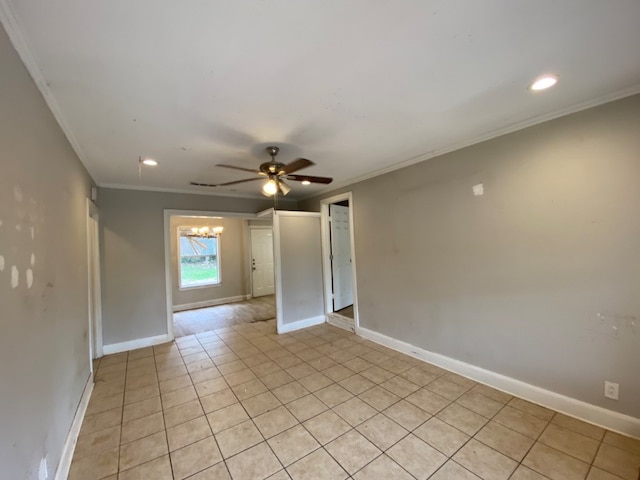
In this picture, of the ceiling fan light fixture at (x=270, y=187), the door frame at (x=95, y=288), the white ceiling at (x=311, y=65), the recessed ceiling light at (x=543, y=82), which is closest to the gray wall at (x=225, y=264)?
the door frame at (x=95, y=288)

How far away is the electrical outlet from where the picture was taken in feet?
6.61

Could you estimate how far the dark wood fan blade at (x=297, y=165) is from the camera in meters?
2.45

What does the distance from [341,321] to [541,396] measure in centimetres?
282

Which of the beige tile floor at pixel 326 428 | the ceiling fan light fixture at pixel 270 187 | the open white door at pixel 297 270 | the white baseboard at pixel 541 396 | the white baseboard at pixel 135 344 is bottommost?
the beige tile floor at pixel 326 428

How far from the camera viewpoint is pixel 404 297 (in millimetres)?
3543

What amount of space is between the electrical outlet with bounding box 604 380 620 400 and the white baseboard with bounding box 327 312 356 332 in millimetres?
2841

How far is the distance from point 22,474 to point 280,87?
7.78 ft

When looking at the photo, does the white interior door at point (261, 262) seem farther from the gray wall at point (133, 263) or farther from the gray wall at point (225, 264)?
the gray wall at point (133, 263)

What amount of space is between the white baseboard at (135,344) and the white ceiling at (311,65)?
112 inches

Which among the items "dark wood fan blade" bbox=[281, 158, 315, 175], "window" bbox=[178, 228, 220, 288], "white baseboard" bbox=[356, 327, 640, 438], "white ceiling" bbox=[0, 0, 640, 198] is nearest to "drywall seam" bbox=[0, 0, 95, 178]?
"white ceiling" bbox=[0, 0, 640, 198]

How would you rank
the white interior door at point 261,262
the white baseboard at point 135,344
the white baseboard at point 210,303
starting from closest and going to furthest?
the white baseboard at point 135,344 → the white baseboard at point 210,303 → the white interior door at point 261,262

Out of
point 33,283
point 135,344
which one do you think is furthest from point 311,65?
point 135,344

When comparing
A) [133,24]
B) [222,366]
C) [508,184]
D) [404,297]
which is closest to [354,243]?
[404,297]

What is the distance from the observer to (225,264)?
721 centimetres
